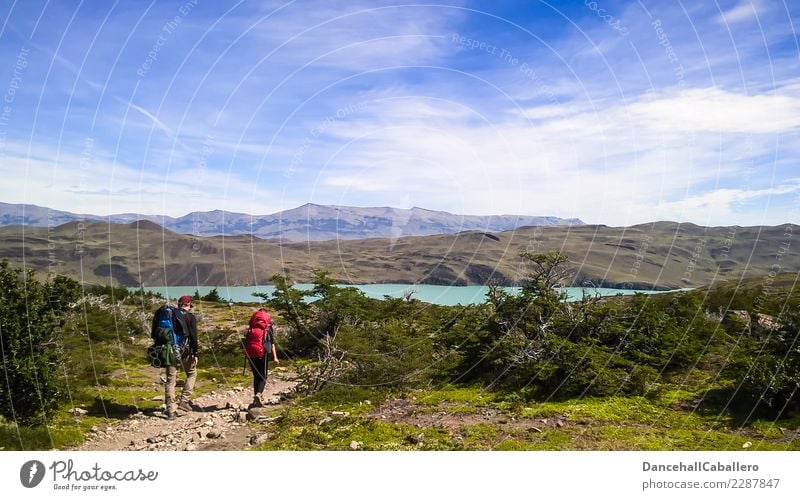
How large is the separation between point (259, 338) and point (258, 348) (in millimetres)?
213

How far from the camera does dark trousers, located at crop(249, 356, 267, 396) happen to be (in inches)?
462

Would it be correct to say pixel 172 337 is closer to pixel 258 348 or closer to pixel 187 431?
pixel 258 348

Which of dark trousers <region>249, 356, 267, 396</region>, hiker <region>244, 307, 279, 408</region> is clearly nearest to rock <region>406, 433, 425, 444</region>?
hiker <region>244, 307, 279, 408</region>

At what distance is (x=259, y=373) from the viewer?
11.9 meters

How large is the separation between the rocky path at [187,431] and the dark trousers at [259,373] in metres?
0.46

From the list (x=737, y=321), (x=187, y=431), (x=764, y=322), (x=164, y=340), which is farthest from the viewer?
(x=737, y=321)

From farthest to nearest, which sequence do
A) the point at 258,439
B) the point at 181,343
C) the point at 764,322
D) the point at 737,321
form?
the point at 737,321, the point at 764,322, the point at 181,343, the point at 258,439

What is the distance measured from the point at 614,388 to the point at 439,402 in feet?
14.0

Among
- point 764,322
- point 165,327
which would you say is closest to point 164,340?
point 165,327

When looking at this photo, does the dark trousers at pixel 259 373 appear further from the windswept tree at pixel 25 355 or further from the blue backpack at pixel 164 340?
the windswept tree at pixel 25 355

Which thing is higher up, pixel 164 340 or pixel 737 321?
pixel 164 340

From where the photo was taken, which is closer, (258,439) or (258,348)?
(258,439)

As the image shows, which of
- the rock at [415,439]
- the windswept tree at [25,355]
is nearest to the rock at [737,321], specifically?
the rock at [415,439]

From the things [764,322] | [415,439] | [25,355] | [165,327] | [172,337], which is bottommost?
[415,439]
